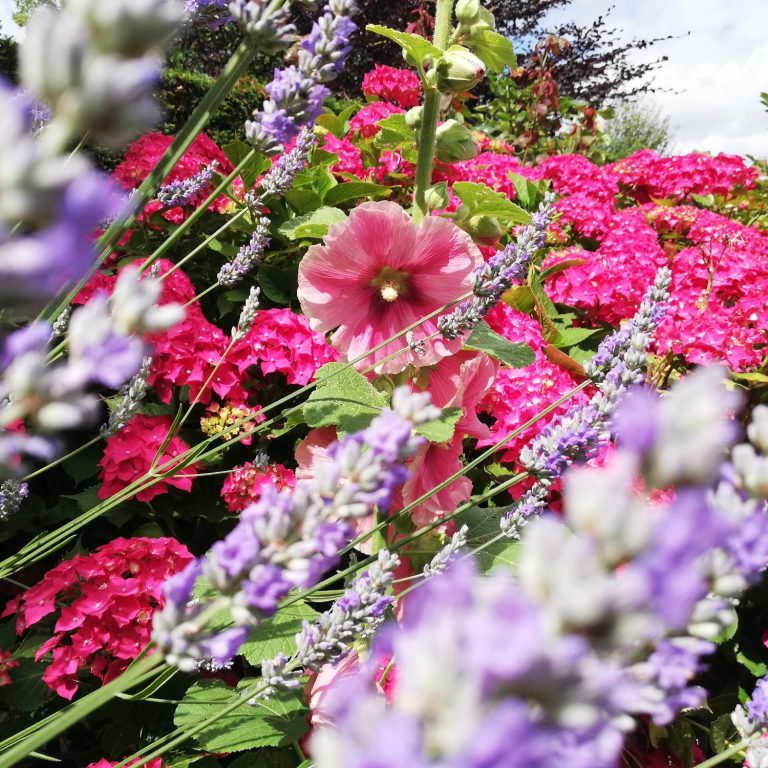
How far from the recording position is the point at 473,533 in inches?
44.3

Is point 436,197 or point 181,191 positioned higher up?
point 181,191

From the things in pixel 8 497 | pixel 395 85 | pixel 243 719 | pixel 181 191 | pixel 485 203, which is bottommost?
pixel 243 719

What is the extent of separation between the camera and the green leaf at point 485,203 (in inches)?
42.0

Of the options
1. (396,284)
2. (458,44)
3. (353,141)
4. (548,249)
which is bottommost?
(396,284)

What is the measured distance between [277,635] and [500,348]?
0.61 meters

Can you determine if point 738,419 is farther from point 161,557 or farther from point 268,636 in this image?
point 161,557

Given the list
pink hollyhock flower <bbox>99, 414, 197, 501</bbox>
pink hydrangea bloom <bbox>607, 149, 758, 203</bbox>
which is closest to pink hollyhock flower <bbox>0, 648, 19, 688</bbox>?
pink hollyhock flower <bbox>99, 414, 197, 501</bbox>

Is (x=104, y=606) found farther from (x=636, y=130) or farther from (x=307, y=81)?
(x=636, y=130)

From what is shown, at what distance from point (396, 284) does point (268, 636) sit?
0.63 meters

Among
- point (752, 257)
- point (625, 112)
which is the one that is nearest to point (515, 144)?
point (752, 257)

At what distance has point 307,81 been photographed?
0.58m

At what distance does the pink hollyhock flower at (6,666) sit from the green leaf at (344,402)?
79 cm

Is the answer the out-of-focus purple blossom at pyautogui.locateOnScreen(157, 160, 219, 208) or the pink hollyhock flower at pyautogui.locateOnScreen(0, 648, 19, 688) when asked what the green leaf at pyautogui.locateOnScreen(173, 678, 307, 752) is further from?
the out-of-focus purple blossom at pyautogui.locateOnScreen(157, 160, 219, 208)

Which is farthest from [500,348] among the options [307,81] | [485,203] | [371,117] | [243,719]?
[371,117]
